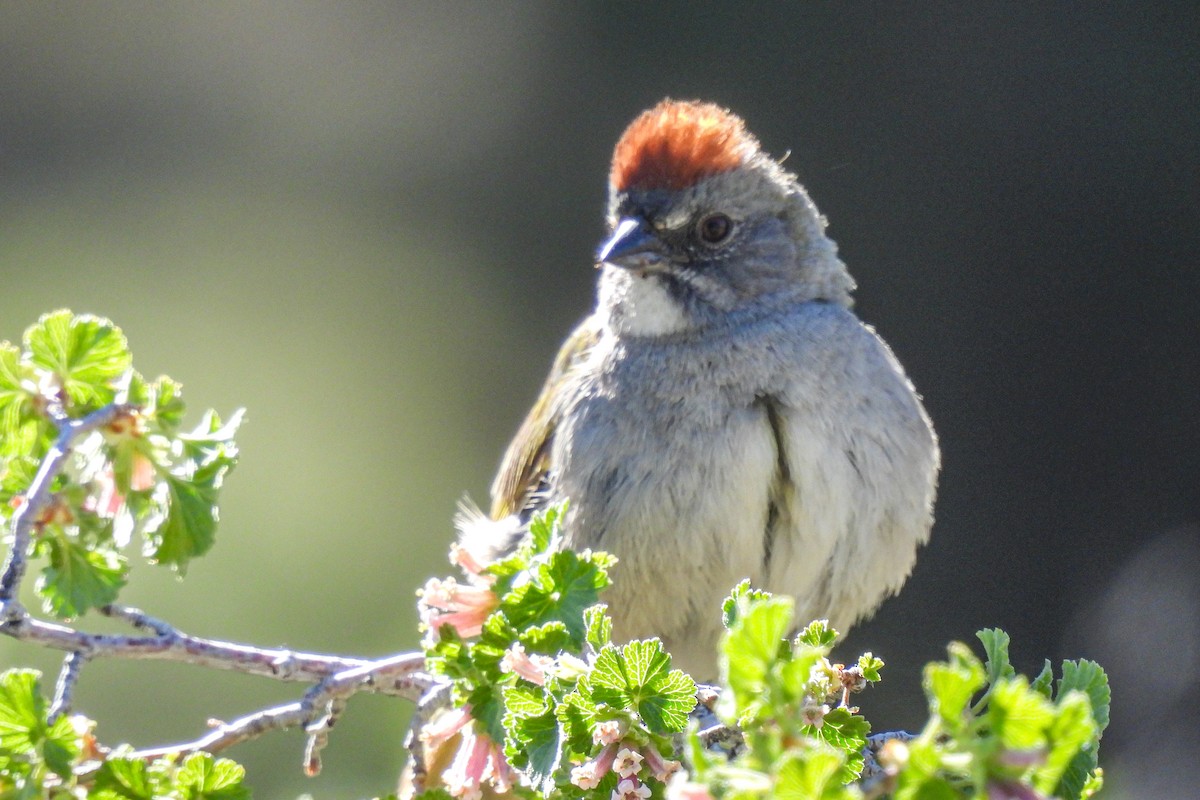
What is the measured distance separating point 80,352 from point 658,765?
3.29 feet

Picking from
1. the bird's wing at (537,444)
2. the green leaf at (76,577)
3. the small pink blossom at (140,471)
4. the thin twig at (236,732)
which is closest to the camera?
the thin twig at (236,732)

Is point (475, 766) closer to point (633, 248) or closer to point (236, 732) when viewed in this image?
point (236, 732)

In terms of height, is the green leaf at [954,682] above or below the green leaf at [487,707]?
above

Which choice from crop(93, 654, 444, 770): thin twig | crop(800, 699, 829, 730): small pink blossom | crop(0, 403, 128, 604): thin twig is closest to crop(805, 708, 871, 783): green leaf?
crop(800, 699, 829, 730): small pink blossom

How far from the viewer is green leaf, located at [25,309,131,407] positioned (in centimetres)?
210

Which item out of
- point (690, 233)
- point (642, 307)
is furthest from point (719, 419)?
point (690, 233)

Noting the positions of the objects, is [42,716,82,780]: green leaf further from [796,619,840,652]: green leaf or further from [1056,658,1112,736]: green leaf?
[1056,658,1112,736]: green leaf

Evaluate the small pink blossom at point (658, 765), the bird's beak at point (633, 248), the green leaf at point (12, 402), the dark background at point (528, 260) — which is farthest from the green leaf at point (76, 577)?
the dark background at point (528, 260)

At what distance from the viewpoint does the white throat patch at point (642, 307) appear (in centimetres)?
405

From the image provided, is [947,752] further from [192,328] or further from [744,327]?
[192,328]

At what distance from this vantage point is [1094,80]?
25.7 ft

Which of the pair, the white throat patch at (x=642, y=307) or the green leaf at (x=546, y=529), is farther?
the white throat patch at (x=642, y=307)

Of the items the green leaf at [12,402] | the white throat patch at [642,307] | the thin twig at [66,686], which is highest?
the white throat patch at [642,307]

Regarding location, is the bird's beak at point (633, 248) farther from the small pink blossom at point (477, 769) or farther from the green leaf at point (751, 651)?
the green leaf at point (751, 651)
